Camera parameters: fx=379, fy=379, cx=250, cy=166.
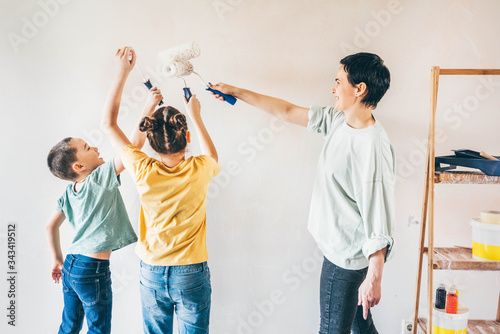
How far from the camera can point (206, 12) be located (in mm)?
1509

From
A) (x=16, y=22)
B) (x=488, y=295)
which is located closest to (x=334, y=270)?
(x=488, y=295)

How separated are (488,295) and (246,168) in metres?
1.15

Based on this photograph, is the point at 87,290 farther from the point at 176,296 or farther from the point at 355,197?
Result: the point at 355,197

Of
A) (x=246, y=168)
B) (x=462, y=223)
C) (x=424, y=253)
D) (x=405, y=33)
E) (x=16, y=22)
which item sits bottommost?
(x=424, y=253)

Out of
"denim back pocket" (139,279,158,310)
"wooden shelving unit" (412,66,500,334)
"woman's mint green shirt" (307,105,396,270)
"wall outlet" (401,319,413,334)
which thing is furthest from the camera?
"wall outlet" (401,319,413,334)

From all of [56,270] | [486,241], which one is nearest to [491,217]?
[486,241]

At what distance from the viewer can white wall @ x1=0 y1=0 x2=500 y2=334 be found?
150cm

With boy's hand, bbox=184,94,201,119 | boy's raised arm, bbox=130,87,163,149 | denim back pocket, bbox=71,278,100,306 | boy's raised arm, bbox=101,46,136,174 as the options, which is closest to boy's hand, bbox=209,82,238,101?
boy's hand, bbox=184,94,201,119

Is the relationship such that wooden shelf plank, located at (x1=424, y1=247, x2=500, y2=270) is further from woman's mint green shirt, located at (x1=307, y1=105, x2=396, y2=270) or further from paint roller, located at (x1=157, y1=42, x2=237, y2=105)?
paint roller, located at (x1=157, y1=42, x2=237, y2=105)

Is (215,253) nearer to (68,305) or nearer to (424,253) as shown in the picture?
(68,305)

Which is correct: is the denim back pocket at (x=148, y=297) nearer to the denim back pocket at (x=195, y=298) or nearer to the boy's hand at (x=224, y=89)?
the denim back pocket at (x=195, y=298)

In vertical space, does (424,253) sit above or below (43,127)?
below

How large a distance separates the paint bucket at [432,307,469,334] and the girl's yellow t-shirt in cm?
96

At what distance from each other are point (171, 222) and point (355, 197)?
573 mm
